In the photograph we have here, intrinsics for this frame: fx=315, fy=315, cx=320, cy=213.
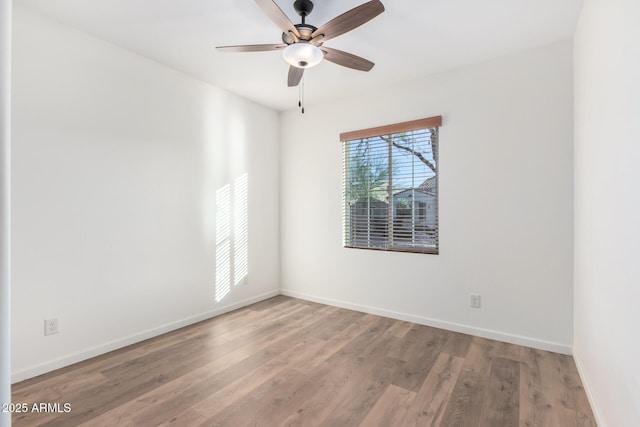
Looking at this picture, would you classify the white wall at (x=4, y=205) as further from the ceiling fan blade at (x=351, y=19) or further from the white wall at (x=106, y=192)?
the white wall at (x=106, y=192)

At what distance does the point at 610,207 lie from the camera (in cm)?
154

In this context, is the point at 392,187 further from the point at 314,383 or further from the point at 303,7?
the point at 314,383

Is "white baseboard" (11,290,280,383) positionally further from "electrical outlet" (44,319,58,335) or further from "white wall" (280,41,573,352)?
"white wall" (280,41,573,352)

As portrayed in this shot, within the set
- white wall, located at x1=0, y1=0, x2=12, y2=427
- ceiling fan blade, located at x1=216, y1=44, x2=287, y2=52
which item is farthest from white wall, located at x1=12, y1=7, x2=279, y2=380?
white wall, located at x1=0, y1=0, x2=12, y2=427

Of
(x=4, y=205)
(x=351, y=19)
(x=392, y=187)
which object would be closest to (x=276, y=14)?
(x=351, y=19)

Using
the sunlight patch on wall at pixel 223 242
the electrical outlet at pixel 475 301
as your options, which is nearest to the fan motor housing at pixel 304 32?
the sunlight patch on wall at pixel 223 242

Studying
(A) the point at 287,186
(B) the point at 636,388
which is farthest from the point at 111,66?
(B) the point at 636,388

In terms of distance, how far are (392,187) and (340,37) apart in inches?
64.7

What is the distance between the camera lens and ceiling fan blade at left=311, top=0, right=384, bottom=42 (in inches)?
69.1

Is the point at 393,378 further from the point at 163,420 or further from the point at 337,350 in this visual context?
the point at 163,420

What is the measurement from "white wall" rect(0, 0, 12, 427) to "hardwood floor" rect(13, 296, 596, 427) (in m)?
1.37

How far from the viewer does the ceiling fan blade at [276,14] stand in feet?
5.75

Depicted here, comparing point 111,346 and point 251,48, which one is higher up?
point 251,48

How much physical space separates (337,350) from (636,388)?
191cm
